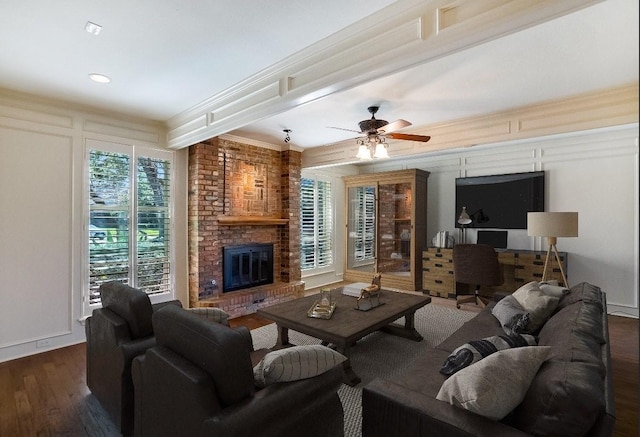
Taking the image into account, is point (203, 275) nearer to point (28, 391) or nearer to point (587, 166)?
point (28, 391)

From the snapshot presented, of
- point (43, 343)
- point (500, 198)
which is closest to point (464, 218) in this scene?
point (500, 198)

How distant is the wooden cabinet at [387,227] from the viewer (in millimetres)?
5781

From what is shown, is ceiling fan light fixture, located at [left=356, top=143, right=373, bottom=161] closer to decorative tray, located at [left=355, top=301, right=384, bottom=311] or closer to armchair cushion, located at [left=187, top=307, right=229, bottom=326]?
decorative tray, located at [left=355, top=301, right=384, bottom=311]

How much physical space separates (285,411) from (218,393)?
308 mm

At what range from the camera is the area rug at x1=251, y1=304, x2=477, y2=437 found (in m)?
2.40

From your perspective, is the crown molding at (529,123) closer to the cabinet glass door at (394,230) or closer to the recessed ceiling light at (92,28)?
the cabinet glass door at (394,230)

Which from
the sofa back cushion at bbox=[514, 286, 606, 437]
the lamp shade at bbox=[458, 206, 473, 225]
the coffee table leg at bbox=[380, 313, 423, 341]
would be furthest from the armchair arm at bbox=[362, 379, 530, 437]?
the lamp shade at bbox=[458, 206, 473, 225]

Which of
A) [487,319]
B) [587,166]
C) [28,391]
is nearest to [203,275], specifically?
[28,391]

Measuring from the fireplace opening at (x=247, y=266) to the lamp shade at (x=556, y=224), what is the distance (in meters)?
3.49

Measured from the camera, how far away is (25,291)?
129 inches

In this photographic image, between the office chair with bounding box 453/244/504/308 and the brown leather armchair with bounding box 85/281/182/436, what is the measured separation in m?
3.93

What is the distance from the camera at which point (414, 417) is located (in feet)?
4.60

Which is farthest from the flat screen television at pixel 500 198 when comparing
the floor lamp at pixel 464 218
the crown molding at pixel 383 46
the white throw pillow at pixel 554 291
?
the crown molding at pixel 383 46

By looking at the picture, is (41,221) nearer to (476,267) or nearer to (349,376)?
(349,376)
